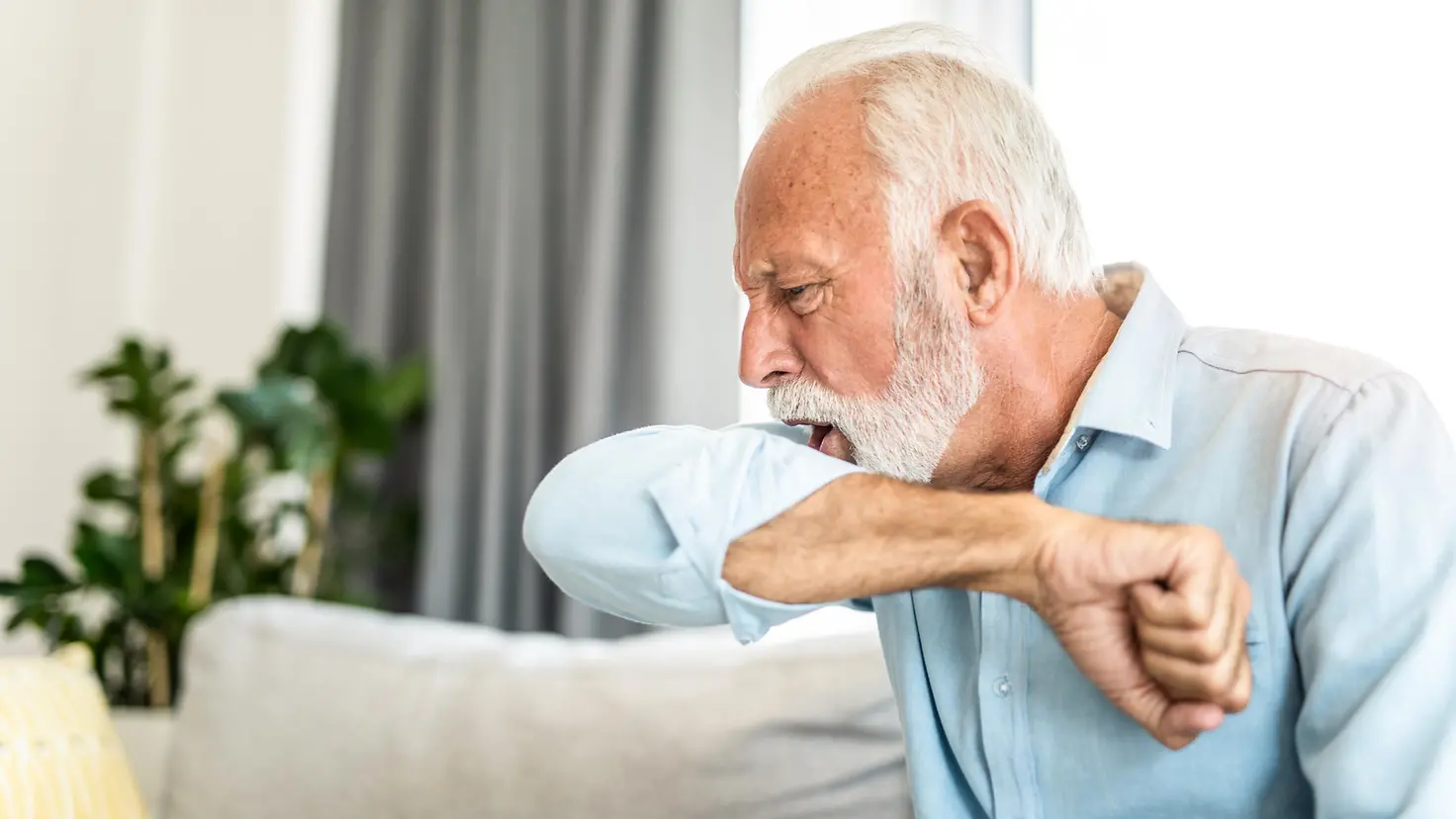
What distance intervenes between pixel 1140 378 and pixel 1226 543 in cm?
15

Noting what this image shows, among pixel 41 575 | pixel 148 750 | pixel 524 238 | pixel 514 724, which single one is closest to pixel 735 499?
pixel 514 724

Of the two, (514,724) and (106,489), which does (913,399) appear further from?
(106,489)

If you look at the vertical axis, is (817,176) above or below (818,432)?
above

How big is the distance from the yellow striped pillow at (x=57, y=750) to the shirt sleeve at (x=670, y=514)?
Result: 838mm

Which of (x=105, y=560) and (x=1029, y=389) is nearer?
(x=1029, y=389)

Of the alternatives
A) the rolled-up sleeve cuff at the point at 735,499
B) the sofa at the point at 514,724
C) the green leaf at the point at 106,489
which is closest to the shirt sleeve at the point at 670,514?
the rolled-up sleeve cuff at the point at 735,499

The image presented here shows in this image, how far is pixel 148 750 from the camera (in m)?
1.89

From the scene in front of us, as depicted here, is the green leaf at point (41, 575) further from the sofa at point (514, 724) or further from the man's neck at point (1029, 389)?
the man's neck at point (1029, 389)

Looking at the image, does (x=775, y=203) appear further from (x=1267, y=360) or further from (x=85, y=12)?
(x=85, y=12)

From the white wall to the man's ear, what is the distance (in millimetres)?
2377

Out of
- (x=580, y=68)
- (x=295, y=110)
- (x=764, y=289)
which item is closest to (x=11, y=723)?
(x=764, y=289)

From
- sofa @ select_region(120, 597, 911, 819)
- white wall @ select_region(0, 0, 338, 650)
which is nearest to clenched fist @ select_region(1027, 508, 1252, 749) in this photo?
sofa @ select_region(120, 597, 911, 819)

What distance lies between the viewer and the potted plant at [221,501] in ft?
7.80

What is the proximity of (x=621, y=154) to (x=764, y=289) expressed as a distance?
136 centimetres
